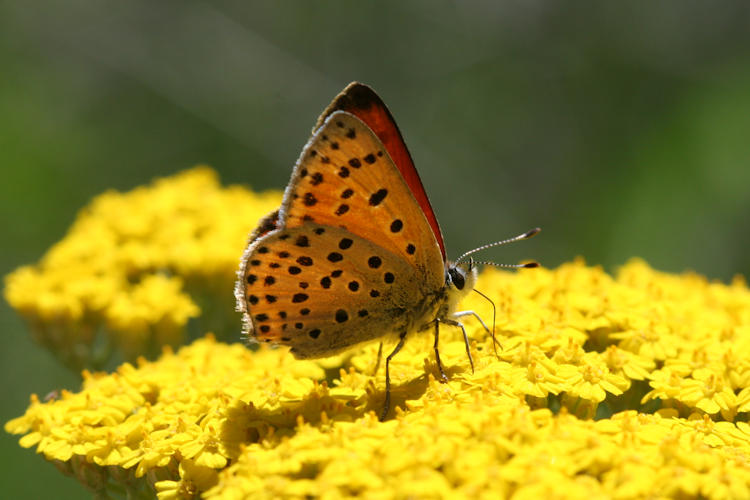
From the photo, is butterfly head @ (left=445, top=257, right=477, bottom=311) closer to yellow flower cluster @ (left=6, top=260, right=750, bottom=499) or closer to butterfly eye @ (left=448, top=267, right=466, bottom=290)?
butterfly eye @ (left=448, top=267, right=466, bottom=290)

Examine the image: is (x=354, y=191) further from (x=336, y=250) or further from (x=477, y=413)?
(x=477, y=413)

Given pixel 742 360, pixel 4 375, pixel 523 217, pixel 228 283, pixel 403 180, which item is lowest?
pixel 742 360

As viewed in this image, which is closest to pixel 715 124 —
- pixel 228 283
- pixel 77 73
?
pixel 228 283

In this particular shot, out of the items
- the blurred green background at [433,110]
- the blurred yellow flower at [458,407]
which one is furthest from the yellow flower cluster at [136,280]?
the blurred green background at [433,110]

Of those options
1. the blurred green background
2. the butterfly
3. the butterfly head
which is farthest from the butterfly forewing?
the blurred green background

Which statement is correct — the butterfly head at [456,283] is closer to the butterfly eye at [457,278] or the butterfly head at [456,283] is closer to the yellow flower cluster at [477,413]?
the butterfly eye at [457,278]

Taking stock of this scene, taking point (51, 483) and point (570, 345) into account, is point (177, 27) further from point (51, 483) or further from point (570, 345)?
point (570, 345)

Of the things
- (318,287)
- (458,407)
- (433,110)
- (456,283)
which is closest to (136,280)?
(318,287)

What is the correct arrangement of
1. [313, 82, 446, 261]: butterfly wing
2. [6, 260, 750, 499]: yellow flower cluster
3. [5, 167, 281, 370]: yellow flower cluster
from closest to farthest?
1. [6, 260, 750, 499]: yellow flower cluster
2. [313, 82, 446, 261]: butterfly wing
3. [5, 167, 281, 370]: yellow flower cluster
